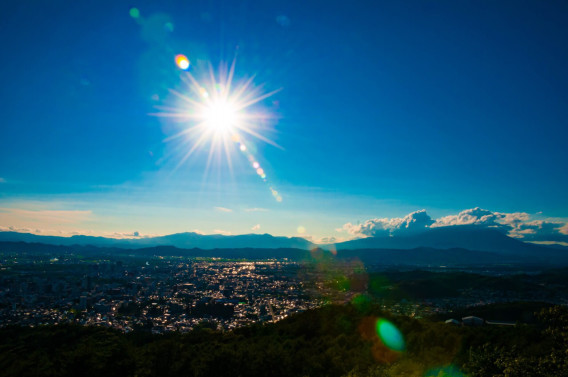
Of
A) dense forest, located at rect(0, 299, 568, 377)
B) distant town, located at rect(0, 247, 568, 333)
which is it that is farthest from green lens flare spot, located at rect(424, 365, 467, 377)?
distant town, located at rect(0, 247, 568, 333)

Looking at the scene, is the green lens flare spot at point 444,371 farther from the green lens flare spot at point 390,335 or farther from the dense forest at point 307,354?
the green lens flare spot at point 390,335

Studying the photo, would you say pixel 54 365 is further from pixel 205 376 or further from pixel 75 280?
pixel 75 280

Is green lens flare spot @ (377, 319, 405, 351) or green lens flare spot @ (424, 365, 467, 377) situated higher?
green lens flare spot @ (424, 365, 467, 377)

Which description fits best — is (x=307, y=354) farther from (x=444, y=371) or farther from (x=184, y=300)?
(x=184, y=300)

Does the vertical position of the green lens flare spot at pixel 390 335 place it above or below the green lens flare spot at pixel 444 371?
below

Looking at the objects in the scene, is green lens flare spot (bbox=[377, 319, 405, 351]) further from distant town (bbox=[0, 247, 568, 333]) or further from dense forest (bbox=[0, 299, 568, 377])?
distant town (bbox=[0, 247, 568, 333])

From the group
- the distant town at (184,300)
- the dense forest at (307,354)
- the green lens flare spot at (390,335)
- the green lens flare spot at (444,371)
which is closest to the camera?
the green lens flare spot at (444,371)

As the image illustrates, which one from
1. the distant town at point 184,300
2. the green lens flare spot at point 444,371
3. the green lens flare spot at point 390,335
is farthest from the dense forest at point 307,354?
the distant town at point 184,300

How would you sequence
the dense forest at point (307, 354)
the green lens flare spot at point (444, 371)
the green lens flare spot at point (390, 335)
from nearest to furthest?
the green lens flare spot at point (444, 371) < the dense forest at point (307, 354) < the green lens flare spot at point (390, 335)
